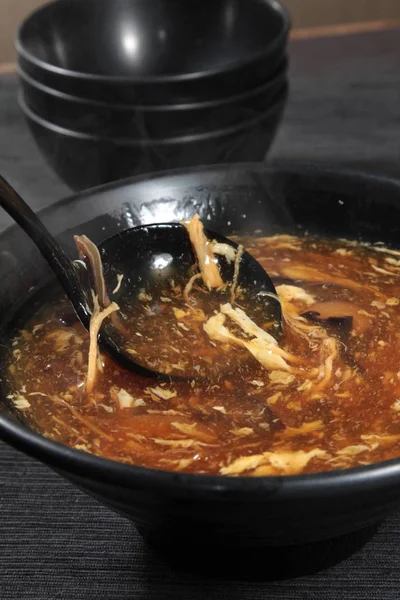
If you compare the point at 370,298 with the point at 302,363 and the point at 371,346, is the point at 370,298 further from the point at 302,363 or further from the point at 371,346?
the point at 302,363

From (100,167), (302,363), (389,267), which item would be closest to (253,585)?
(302,363)

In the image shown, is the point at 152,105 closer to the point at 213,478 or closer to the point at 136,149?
the point at 136,149

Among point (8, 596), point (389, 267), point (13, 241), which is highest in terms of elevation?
point (13, 241)

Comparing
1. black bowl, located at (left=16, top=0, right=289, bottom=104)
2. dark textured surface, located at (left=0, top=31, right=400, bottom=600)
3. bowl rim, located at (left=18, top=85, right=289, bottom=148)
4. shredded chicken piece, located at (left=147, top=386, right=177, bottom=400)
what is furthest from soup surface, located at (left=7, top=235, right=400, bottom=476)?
black bowl, located at (left=16, top=0, right=289, bottom=104)

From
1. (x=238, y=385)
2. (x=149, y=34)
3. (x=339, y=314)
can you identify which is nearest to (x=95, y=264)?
(x=238, y=385)

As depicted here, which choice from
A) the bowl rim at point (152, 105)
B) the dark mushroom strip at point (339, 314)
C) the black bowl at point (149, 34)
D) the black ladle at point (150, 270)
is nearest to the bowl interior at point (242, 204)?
the black ladle at point (150, 270)

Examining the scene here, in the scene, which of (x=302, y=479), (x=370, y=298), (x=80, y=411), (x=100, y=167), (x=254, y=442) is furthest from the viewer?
(x=100, y=167)
